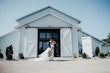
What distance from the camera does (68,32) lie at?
17359mm

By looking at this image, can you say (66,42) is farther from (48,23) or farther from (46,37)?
(48,23)

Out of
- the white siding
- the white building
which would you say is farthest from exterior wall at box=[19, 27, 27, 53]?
the white siding

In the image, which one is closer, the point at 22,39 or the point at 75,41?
the point at 22,39

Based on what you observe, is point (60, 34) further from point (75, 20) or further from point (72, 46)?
point (75, 20)

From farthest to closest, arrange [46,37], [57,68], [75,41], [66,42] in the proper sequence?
[46,37], [75,41], [66,42], [57,68]

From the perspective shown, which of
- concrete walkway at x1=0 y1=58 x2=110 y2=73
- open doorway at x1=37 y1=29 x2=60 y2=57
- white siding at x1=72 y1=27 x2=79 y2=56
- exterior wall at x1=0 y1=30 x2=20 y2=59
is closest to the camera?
A: concrete walkway at x1=0 y1=58 x2=110 y2=73

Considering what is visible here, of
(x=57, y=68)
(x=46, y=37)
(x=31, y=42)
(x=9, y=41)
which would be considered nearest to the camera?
(x=57, y=68)

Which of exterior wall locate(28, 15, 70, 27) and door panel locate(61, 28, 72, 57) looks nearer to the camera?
door panel locate(61, 28, 72, 57)

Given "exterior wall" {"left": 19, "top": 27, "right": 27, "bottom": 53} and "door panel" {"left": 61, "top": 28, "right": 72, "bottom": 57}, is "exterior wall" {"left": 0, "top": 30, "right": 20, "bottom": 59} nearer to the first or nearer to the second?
"exterior wall" {"left": 19, "top": 27, "right": 27, "bottom": 53}

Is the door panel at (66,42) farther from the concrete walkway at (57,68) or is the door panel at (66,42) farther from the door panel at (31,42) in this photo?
the concrete walkway at (57,68)

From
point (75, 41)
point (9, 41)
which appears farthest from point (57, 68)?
point (9, 41)

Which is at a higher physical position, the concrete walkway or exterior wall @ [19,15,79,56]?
exterior wall @ [19,15,79,56]

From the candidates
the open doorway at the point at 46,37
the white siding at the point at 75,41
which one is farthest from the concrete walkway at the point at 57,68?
the open doorway at the point at 46,37

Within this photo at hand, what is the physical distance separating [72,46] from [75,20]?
483 centimetres
